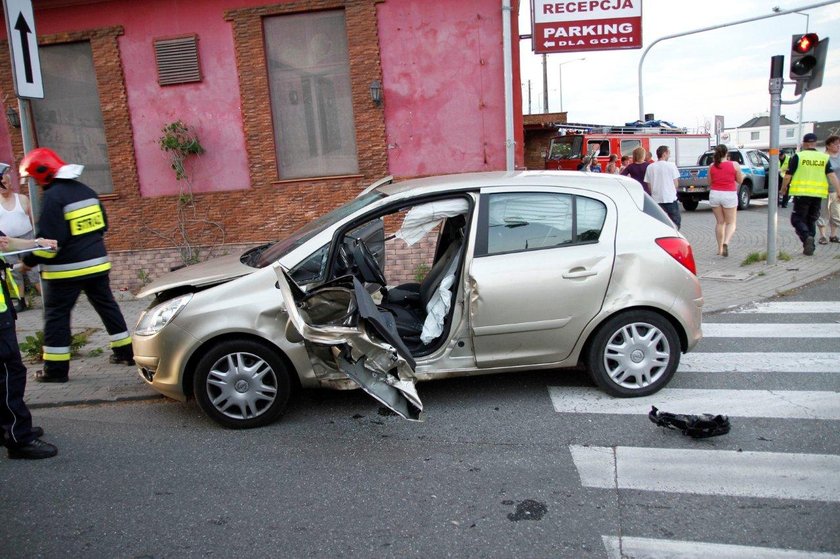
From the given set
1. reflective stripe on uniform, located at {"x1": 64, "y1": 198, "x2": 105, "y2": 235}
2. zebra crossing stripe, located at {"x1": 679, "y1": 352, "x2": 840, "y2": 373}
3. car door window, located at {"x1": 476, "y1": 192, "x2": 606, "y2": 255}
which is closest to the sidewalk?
reflective stripe on uniform, located at {"x1": 64, "y1": 198, "x2": 105, "y2": 235}

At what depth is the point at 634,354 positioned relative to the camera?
14.8 feet

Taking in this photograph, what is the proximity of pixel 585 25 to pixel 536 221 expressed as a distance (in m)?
6.81

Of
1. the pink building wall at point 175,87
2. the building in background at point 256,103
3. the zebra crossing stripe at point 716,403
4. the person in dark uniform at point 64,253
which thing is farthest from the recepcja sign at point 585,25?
the person in dark uniform at point 64,253

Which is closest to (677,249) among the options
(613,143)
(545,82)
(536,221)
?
(536,221)

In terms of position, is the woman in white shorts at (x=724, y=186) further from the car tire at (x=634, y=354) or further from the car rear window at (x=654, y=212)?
the car tire at (x=634, y=354)

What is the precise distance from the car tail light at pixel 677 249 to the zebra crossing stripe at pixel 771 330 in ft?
6.53

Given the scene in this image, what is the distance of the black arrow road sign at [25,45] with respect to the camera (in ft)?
17.5

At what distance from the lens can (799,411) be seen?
4.27 m

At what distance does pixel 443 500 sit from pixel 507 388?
5.69 feet

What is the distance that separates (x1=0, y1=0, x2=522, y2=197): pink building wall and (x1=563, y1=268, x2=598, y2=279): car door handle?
597cm

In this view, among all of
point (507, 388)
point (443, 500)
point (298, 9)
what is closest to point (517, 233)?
point (507, 388)

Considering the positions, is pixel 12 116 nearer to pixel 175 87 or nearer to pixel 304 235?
pixel 175 87

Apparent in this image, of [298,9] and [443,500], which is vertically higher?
[298,9]

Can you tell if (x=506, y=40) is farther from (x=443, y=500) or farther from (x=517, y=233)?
(x=443, y=500)
